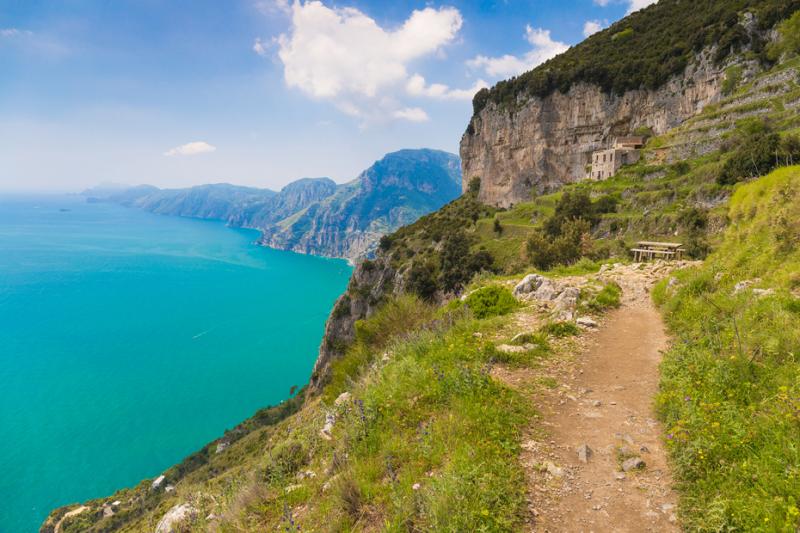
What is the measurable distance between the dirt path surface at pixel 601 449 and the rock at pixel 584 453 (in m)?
0.01

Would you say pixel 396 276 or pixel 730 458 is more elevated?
pixel 730 458

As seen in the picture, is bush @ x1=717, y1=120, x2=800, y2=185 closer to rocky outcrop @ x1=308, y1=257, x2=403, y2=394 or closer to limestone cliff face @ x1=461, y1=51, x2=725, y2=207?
limestone cliff face @ x1=461, y1=51, x2=725, y2=207

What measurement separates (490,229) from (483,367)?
179ft

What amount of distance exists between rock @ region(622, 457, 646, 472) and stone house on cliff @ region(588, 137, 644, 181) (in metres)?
55.9

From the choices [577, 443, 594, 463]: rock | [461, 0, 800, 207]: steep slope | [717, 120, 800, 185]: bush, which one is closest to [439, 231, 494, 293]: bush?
[717, 120, 800, 185]: bush

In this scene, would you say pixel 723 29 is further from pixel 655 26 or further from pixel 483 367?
pixel 483 367

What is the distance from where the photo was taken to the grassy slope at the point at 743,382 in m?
3.12

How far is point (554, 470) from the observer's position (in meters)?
4.18

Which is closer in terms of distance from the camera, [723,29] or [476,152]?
[723,29]

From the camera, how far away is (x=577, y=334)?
8609mm

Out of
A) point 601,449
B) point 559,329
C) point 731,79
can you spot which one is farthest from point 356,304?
point 731,79

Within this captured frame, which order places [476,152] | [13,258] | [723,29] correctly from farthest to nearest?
1. [13,258]
2. [476,152]
3. [723,29]

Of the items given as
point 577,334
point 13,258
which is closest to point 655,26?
point 577,334

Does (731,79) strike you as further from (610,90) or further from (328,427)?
(328,427)
